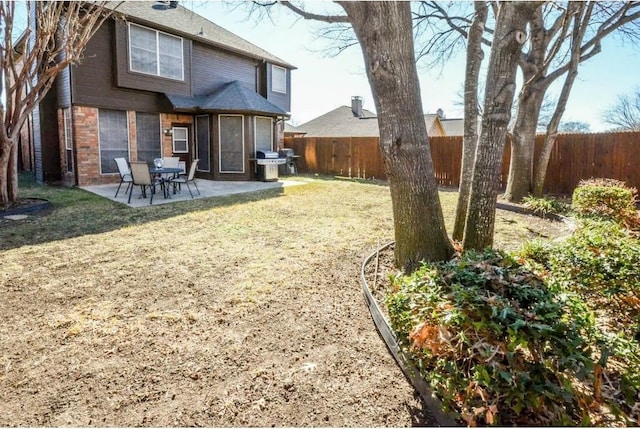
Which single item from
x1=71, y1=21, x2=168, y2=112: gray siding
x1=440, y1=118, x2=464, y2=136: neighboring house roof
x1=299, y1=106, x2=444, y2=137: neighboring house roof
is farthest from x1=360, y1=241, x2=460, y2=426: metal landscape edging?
x1=440, y1=118, x2=464, y2=136: neighboring house roof

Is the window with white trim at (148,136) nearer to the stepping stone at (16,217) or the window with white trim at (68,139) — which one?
the window with white trim at (68,139)

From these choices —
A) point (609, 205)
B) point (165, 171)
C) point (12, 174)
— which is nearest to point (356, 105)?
point (165, 171)

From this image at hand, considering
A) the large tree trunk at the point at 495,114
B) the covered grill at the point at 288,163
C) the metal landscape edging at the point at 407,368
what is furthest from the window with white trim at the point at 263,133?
the metal landscape edging at the point at 407,368

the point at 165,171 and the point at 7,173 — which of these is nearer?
the point at 7,173

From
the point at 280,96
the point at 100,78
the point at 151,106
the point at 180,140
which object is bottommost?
the point at 180,140

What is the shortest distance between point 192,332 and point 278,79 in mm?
15605

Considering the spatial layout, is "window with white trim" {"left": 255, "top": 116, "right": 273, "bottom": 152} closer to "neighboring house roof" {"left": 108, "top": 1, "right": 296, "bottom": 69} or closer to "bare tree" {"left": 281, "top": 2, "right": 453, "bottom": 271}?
"neighboring house roof" {"left": 108, "top": 1, "right": 296, "bottom": 69}

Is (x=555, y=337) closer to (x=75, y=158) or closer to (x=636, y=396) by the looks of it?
(x=636, y=396)

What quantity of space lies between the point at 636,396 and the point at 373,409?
1.30m

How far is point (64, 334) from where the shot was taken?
2.73 metres

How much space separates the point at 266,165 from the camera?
13.0 m

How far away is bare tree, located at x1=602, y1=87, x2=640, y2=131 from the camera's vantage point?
28.0 meters

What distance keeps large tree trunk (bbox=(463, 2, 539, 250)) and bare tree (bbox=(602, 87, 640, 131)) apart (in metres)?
32.0

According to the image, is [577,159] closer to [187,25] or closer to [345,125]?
[187,25]
